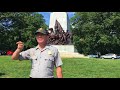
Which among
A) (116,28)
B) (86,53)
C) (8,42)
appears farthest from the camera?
(86,53)

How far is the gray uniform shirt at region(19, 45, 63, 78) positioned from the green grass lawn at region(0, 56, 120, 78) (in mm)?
4142

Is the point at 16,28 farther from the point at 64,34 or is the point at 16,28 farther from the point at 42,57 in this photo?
the point at 64,34

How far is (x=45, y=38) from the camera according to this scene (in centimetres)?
363

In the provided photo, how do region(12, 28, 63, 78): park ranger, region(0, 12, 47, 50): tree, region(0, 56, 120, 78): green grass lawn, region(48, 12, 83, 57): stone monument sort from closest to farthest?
region(12, 28, 63, 78): park ranger
region(0, 12, 47, 50): tree
region(0, 56, 120, 78): green grass lawn
region(48, 12, 83, 57): stone monument

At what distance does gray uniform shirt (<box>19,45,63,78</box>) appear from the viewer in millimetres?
3609

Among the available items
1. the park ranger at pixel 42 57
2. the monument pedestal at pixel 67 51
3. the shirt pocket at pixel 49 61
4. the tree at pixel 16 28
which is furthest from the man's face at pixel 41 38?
the monument pedestal at pixel 67 51

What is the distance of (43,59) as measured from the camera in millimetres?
3639

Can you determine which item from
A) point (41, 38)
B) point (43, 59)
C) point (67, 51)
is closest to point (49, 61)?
point (43, 59)

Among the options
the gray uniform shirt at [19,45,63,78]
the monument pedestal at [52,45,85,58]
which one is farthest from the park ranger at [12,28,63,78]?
the monument pedestal at [52,45,85,58]

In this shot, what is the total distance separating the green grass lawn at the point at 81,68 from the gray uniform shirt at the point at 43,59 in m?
4.14

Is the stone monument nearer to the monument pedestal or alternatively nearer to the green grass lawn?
the monument pedestal
